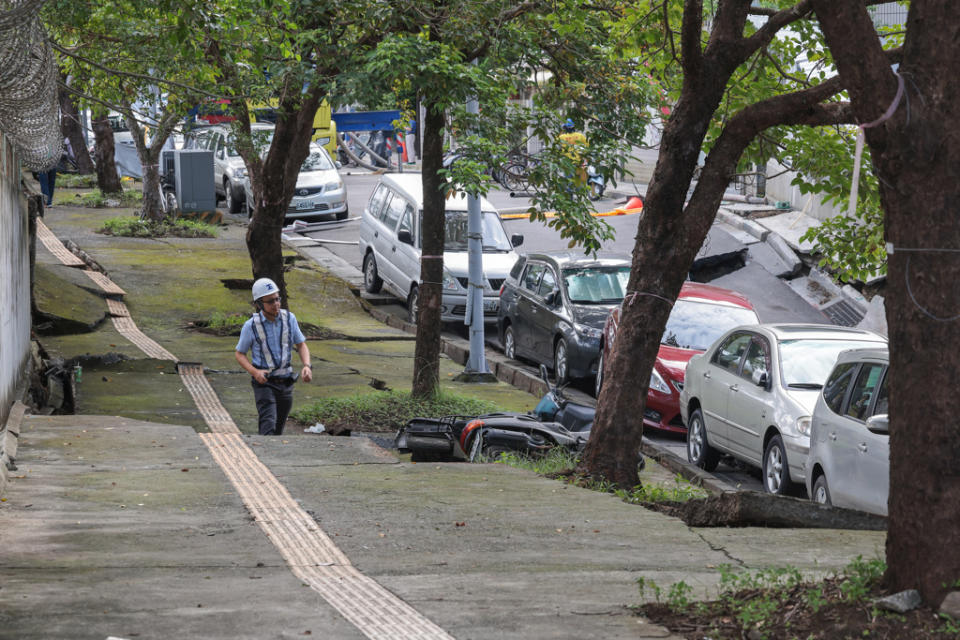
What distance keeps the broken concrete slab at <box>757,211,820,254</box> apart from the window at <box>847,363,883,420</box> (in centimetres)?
1439

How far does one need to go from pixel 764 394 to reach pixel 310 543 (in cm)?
601

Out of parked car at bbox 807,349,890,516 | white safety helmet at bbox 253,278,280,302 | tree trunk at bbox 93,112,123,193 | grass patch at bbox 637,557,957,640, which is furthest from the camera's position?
tree trunk at bbox 93,112,123,193

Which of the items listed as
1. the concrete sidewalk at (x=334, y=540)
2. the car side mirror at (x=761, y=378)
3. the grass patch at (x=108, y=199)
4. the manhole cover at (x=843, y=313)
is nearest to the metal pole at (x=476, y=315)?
the car side mirror at (x=761, y=378)

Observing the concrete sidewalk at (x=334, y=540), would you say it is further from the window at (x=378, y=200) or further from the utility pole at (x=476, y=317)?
the window at (x=378, y=200)

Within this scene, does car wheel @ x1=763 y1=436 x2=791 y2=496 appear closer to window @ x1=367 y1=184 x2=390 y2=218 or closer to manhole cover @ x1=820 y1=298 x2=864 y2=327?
manhole cover @ x1=820 y1=298 x2=864 y2=327

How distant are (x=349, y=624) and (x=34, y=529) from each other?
2.65 meters

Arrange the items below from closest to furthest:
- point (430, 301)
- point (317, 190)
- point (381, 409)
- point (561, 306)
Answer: point (381, 409) → point (430, 301) → point (561, 306) → point (317, 190)

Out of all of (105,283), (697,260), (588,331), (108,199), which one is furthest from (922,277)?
(108,199)

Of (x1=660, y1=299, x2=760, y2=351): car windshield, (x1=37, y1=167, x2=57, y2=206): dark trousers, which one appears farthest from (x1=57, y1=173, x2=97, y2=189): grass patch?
(x1=660, y1=299, x2=760, y2=351): car windshield

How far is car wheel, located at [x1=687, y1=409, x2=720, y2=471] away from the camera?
12500 mm

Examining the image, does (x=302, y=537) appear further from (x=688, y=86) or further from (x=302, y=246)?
(x=302, y=246)

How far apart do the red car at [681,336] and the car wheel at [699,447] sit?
0.70 m

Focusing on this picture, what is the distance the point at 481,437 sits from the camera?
10930 mm

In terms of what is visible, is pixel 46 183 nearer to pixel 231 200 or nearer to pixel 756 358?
pixel 231 200
